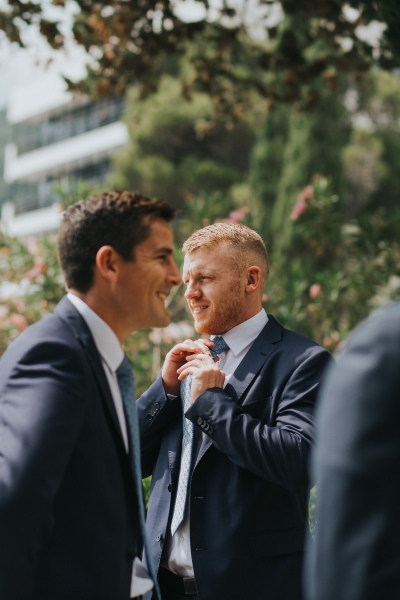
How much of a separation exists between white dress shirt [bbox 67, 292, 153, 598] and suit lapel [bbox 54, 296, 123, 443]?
0.08 feet

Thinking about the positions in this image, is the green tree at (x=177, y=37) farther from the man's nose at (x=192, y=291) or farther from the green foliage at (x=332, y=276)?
the man's nose at (x=192, y=291)

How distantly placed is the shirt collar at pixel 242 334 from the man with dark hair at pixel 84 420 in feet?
2.70

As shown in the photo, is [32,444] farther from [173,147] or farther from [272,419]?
[173,147]

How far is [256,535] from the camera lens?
11.1 ft

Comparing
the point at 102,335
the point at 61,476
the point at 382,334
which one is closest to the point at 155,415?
the point at 102,335

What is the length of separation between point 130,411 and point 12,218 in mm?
58101

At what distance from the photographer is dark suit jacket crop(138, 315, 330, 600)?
334 centimetres

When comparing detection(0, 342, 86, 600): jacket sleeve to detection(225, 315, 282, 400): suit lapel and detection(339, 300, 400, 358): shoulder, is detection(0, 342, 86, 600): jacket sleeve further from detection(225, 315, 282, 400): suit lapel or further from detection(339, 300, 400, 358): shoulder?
detection(225, 315, 282, 400): suit lapel

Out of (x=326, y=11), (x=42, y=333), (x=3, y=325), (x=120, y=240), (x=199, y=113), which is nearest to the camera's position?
(x=42, y=333)

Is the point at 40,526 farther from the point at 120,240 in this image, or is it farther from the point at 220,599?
the point at 220,599

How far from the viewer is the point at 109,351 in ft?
9.18

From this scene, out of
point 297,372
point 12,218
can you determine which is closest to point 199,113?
point 12,218

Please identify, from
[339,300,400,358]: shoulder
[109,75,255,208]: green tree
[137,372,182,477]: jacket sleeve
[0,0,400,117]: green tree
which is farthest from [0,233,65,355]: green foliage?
[109,75,255,208]: green tree

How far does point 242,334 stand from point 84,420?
1.26m
